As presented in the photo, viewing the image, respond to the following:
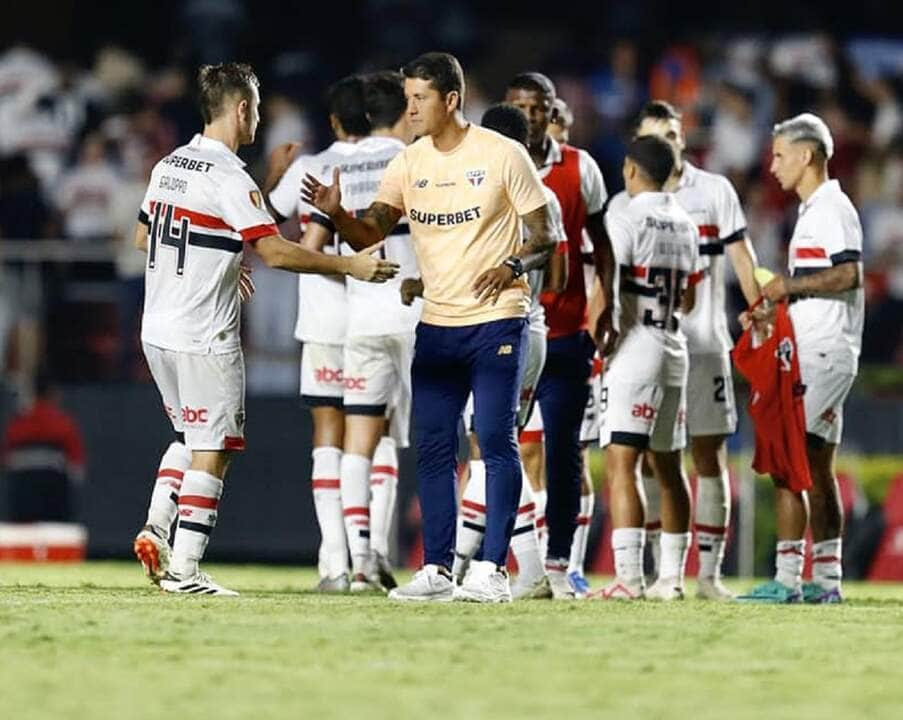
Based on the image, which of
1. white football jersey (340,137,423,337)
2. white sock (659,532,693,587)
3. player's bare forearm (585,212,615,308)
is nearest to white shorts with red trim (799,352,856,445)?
white sock (659,532,693,587)

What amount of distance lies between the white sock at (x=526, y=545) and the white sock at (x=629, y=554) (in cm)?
62

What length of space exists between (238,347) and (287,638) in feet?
8.33

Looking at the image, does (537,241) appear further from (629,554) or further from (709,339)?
(709,339)

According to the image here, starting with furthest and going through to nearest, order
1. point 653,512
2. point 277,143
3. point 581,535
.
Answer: point 277,143, point 653,512, point 581,535

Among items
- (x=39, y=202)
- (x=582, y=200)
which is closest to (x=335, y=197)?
(x=582, y=200)

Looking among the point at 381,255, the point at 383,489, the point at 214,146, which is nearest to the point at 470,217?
the point at 214,146

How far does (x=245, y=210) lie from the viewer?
10.0 m

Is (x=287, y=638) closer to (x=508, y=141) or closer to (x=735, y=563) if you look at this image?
(x=508, y=141)

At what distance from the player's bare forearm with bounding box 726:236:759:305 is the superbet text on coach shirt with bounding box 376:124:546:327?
2337 mm

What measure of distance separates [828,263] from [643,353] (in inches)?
43.0

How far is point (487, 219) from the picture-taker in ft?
32.8

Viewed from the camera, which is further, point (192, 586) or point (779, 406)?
point (779, 406)

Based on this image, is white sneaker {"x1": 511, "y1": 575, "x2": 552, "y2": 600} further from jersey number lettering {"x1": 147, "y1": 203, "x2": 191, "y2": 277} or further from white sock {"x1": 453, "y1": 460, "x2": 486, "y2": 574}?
jersey number lettering {"x1": 147, "y1": 203, "x2": 191, "y2": 277}

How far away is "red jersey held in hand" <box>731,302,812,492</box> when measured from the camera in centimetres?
1145
